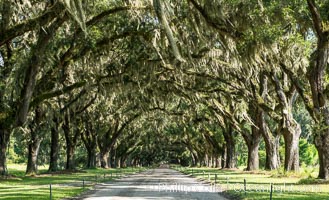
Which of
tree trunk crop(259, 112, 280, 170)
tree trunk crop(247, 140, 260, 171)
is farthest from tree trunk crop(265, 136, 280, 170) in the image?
tree trunk crop(247, 140, 260, 171)

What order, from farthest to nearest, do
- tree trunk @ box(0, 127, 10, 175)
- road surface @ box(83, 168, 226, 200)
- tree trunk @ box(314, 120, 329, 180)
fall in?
1. tree trunk @ box(0, 127, 10, 175)
2. tree trunk @ box(314, 120, 329, 180)
3. road surface @ box(83, 168, 226, 200)

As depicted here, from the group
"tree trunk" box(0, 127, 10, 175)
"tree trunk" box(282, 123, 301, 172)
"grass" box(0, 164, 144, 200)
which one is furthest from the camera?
"tree trunk" box(0, 127, 10, 175)

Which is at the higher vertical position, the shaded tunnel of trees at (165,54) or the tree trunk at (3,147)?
the shaded tunnel of trees at (165,54)

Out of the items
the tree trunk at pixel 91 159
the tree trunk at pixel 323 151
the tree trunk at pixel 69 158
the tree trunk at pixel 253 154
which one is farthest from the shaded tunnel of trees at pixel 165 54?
the tree trunk at pixel 91 159

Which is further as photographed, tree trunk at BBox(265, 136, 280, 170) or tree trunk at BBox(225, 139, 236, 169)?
tree trunk at BBox(225, 139, 236, 169)

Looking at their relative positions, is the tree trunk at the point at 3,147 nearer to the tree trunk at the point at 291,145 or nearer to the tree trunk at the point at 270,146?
the tree trunk at the point at 291,145

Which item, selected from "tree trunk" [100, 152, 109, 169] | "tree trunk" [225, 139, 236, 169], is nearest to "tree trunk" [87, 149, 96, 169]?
"tree trunk" [100, 152, 109, 169]

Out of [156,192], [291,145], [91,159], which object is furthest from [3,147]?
[91,159]

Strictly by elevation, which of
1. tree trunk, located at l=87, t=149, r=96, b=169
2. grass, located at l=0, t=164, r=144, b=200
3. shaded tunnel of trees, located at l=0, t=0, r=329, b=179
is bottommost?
grass, located at l=0, t=164, r=144, b=200

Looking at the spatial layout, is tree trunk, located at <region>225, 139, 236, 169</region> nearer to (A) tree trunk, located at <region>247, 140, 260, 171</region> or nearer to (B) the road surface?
(A) tree trunk, located at <region>247, 140, 260, 171</region>

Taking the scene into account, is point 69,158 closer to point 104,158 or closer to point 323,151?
point 104,158

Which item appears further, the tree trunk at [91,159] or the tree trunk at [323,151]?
the tree trunk at [91,159]

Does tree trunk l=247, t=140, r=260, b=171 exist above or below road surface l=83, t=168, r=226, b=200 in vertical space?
above

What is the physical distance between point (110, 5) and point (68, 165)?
1176 inches
